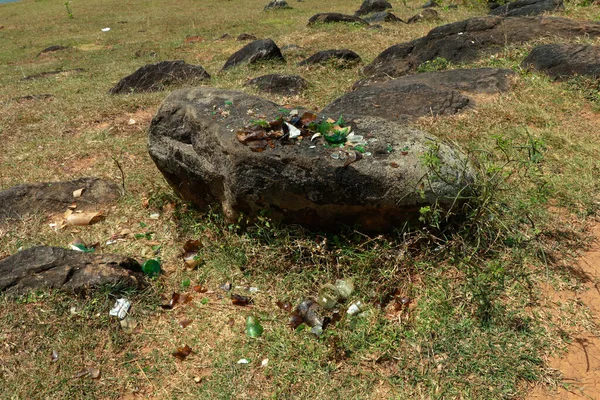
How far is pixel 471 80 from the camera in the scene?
608 centimetres

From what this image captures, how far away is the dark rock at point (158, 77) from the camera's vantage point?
8406 mm

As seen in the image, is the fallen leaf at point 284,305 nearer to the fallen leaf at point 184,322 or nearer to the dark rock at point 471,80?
the fallen leaf at point 184,322

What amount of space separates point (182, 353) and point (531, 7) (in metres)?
10.2

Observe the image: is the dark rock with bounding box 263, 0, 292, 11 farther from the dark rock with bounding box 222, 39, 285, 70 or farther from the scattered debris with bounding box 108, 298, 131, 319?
the scattered debris with bounding box 108, 298, 131, 319

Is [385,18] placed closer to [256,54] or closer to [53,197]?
[256,54]

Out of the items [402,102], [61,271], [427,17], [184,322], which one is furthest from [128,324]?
[427,17]

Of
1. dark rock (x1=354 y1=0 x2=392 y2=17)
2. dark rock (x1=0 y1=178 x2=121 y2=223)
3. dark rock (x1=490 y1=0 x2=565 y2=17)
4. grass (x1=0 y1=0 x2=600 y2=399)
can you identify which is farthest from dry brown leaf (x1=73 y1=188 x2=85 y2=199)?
dark rock (x1=354 y1=0 x2=392 y2=17)

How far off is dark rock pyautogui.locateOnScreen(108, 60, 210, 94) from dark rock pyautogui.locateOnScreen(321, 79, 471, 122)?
3780mm

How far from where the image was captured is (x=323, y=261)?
3.29 meters

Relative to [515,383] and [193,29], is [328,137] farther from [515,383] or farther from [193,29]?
[193,29]

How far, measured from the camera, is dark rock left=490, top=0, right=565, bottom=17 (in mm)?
9767

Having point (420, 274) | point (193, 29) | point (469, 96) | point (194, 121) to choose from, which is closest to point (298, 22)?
point (193, 29)

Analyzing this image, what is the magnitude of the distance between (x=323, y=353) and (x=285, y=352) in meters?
0.22

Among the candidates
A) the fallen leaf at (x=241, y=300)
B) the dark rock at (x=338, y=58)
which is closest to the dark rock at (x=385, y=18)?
the dark rock at (x=338, y=58)
